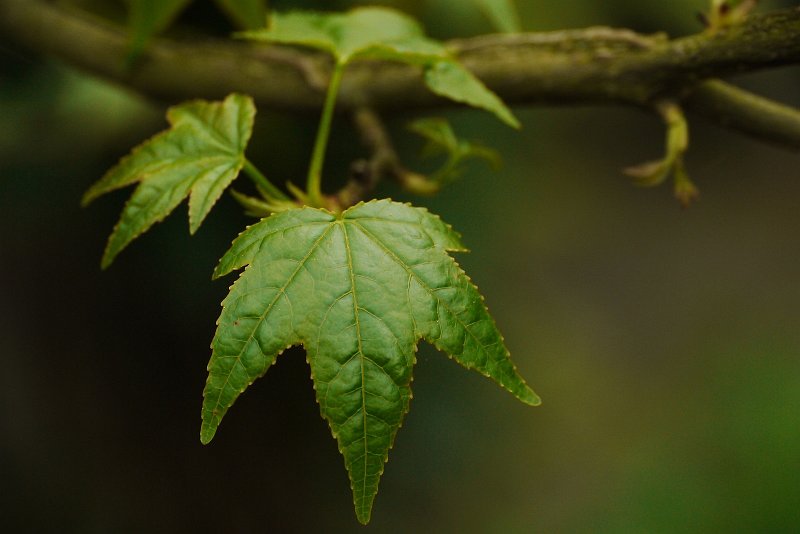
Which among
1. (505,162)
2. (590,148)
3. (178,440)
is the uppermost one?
(505,162)

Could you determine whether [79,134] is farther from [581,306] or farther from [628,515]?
[581,306]

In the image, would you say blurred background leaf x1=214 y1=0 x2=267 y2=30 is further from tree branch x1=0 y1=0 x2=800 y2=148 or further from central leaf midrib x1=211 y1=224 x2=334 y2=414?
central leaf midrib x1=211 y1=224 x2=334 y2=414

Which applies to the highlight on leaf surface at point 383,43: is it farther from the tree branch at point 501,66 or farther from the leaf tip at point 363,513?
the leaf tip at point 363,513

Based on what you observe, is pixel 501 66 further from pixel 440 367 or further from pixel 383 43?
pixel 440 367

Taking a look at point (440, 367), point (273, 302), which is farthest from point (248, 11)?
point (440, 367)

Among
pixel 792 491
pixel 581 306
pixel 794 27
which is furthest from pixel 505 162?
pixel 581 306

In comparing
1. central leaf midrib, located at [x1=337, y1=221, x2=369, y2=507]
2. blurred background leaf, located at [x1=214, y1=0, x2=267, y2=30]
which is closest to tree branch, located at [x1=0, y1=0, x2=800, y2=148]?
blurred background leaf, located at [x1=214, y1=0, x2=267, y2=30]
